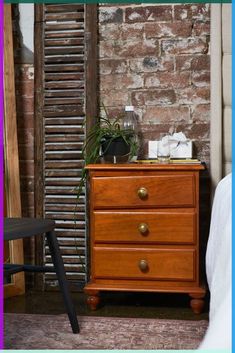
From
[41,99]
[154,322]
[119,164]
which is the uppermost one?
[41,99]

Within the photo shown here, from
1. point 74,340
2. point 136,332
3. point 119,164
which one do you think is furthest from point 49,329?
point 119,164

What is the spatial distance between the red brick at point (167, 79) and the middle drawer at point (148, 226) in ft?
2.60

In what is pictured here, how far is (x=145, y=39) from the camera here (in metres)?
2.94

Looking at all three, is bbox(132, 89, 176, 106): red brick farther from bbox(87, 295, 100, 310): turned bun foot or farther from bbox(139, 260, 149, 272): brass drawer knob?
bbox(87, 295, 100, 310): turned bun foot

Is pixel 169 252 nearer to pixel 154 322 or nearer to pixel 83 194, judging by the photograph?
pixel 154 322

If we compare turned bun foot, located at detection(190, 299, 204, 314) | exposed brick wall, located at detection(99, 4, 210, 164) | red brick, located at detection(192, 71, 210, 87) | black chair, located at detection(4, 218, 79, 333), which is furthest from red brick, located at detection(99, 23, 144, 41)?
turned bun foot, located at detection(190, 299, 204, 314)

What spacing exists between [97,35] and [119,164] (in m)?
0.85

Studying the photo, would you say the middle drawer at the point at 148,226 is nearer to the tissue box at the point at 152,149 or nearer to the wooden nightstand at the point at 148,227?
the wooden nightstand at the point at 148,227

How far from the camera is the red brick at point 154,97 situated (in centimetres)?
292

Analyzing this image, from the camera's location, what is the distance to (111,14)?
9.70 feet

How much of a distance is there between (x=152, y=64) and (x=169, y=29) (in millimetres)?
208

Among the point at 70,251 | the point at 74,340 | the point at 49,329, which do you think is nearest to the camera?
the point at 74,340

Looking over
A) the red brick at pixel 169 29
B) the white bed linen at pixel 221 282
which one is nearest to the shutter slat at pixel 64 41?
the red brick at pixel 169 29

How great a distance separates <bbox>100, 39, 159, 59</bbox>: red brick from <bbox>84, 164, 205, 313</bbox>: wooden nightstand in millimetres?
767
